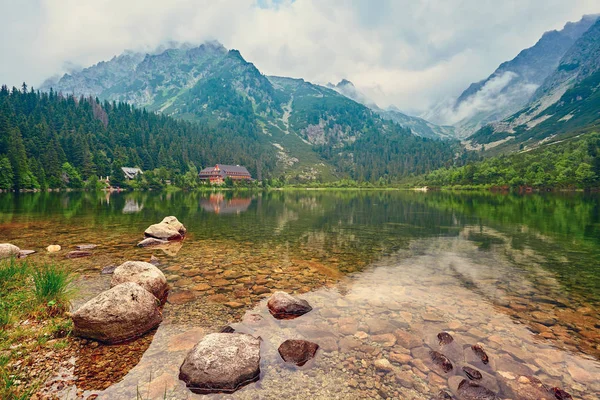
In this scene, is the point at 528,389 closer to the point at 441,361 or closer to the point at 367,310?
the point at 441,361

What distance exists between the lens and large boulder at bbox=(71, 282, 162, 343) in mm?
9334

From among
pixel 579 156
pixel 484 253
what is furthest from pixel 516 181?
pixel 484 253

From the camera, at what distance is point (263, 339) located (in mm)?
10102

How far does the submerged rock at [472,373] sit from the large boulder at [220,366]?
19.6 feet

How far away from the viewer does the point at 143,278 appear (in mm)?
12938

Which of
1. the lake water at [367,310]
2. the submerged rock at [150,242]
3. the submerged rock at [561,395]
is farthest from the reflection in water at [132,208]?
the submerged rock at [561,395]

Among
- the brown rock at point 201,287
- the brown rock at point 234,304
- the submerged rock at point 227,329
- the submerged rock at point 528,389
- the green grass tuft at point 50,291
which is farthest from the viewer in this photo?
the brown rock at point 201,287

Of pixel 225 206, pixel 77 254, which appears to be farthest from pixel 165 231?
pixel 225 206

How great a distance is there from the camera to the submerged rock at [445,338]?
9852 mm

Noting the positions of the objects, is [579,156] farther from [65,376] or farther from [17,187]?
[17,187]

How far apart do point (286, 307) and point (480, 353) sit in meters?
6.98

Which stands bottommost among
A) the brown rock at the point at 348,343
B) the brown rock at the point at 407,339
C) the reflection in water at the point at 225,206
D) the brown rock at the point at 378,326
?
the reflection in water at the point at 225,206

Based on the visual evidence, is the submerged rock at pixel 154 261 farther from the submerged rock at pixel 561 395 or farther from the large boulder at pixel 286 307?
the submerged rock at pixel 561 395

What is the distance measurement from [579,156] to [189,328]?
209571 millimetres
